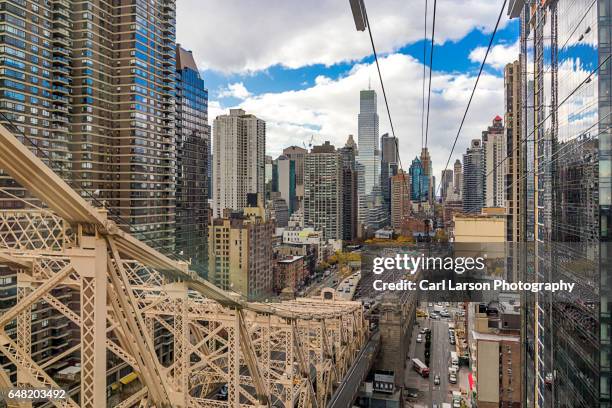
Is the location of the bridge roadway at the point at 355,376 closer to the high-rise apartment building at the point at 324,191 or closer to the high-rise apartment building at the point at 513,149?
the high-rise apartment building at the point at 513,149

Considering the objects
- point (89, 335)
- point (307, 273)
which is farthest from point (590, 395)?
point (307, 273)

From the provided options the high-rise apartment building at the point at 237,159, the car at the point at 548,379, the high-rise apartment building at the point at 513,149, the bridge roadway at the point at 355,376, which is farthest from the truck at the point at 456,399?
the high-rise apartment building at the point at 237,159

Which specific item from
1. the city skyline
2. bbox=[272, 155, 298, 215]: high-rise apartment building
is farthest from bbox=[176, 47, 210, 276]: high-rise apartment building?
bbox=[272, 155, 298, 215]: high-rise apartment building

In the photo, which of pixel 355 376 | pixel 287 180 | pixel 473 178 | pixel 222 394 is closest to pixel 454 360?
pixel 355 376

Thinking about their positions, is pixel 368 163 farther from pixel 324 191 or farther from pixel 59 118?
pixel 59 118

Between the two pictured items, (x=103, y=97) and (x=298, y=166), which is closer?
(x=103, y=97)

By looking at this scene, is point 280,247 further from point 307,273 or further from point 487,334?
point 487,334
